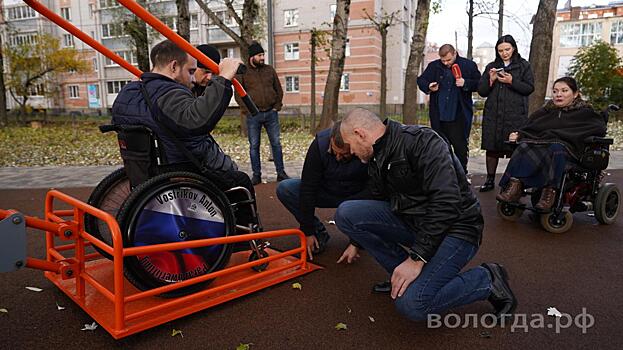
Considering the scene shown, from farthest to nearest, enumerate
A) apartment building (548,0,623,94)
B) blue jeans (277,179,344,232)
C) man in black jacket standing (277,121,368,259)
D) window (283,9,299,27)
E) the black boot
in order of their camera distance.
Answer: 1. apartment building (548,0,623,94)
2. window (283,9,299,27)
3. the black boot
4. blue jeans (277,179,344,232)
5. man in black jacket standing (277,121,368,259)

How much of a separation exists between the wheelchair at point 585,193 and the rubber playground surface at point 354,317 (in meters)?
0.57

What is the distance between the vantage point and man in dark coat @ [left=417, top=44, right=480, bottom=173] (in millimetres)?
5773

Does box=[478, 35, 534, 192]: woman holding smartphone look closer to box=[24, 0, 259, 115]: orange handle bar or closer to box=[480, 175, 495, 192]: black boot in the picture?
box=[480, 175, 495, 192]: black boot

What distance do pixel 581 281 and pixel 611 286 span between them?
0.17 meters

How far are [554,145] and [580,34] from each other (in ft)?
175

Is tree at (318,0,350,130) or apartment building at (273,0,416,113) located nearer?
tree at (318,0,350,130)

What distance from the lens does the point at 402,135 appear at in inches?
92.4

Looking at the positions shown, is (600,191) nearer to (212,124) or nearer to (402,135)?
(402,135)

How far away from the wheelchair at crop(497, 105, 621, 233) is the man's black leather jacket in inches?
87.4

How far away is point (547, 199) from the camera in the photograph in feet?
13.7

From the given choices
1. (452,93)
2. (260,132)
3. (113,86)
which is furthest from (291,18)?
Answer: (452,93)

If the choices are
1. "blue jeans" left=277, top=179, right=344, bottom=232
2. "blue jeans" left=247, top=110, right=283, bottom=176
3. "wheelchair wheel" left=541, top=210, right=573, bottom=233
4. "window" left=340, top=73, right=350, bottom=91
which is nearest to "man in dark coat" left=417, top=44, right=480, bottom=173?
"wheelchair wheel" left=541, top=210, right=573, bottom=233

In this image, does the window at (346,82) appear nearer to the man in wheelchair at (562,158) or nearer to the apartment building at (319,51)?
the apartment building at (319,51)

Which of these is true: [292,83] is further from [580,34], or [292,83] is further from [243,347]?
[580,34]
